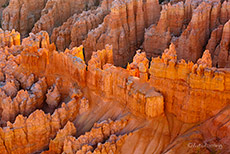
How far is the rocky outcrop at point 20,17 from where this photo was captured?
34.3 meters

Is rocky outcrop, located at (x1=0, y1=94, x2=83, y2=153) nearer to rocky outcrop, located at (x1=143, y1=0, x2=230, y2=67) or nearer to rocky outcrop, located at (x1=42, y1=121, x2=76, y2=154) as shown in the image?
rocky outcrop, located at (x1=42, y1=121, x2=76, y2=154)

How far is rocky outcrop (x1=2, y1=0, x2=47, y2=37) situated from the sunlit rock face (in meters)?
14.1

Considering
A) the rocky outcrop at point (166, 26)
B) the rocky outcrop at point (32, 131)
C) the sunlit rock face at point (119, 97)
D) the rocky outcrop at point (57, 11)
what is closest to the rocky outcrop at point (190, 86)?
the sunlit rock face at point (119, 97)

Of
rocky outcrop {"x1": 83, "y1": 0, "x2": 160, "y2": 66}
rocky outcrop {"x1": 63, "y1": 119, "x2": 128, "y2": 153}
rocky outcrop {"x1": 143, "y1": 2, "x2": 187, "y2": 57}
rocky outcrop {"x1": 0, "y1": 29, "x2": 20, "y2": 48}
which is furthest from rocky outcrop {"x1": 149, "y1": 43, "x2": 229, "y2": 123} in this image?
rocky outcrop {"x1": 83, "y1": 0, "x2": 160, "y2": 66}

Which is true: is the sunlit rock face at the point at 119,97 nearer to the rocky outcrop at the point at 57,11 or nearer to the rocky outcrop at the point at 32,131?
the rocky outcrop at the point at 32,131

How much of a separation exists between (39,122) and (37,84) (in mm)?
2599

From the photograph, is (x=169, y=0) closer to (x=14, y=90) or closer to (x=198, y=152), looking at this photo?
(x=14, y=90)

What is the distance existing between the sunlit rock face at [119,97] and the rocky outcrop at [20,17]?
1407 cm

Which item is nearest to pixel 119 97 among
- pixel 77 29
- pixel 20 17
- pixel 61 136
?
pixel 61 136

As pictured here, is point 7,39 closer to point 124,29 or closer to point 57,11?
point 124,29

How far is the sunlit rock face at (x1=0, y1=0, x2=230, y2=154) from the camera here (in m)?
11.8

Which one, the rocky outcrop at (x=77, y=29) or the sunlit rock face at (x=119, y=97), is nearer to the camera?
the sunlit rock face at (x=119, y=97)

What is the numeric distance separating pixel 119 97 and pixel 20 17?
23652 mm

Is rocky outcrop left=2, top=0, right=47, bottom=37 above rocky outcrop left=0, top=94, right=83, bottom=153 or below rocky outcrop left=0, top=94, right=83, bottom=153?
above
